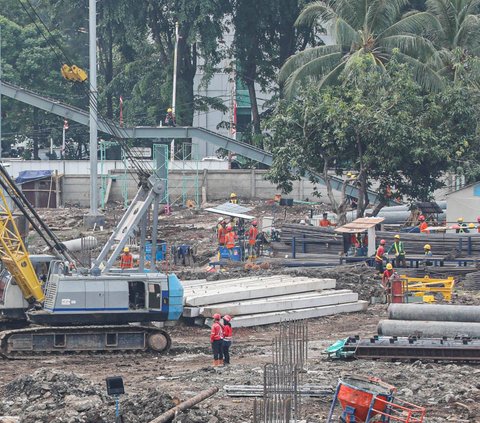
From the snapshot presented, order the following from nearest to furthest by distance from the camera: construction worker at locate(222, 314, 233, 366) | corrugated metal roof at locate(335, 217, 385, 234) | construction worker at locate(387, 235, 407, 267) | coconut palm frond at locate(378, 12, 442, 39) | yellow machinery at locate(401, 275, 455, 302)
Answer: construction worker at locate(222, 314, 233, 366) < yellow machinery at locate(401, 275, 455, 302) < construction worker at locate(387, 235, 407, 267) < corrugated metal roof at locate(335, 217, 385, 234) < coconut palm frond at locate(378, 12, 442, 39)

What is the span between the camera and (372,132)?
146ft

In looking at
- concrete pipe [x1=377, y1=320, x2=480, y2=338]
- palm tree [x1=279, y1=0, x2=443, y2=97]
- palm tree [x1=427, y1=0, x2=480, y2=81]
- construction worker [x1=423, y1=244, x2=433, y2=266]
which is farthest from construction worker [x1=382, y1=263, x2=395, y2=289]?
palm tree [x1=427, y1=0, x2=480, y2=81]

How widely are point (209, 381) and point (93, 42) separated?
90.5 ft

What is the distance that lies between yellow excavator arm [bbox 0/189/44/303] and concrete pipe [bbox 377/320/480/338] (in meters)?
8.62

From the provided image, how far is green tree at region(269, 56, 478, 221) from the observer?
4469 cm

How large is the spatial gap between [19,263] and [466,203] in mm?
21896

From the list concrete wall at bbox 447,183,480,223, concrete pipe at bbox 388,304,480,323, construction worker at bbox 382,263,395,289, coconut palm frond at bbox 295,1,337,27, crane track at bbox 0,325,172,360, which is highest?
coconut palm frond at bbox 295,1,337,27

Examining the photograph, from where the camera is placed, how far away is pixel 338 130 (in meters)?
44.5

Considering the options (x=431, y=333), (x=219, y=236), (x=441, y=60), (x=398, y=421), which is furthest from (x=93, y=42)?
(x=398, y=421)

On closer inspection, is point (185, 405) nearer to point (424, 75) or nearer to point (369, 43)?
point (424, 75)

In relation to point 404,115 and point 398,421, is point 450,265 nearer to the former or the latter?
point 404,115

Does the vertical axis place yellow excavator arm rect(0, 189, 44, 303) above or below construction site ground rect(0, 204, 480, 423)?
above

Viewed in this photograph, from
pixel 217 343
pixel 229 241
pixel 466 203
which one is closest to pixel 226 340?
pixel 217 343

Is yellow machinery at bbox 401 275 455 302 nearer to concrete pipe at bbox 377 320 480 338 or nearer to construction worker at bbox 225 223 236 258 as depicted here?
A: concrete pipe at bbox 377 320 480 338
